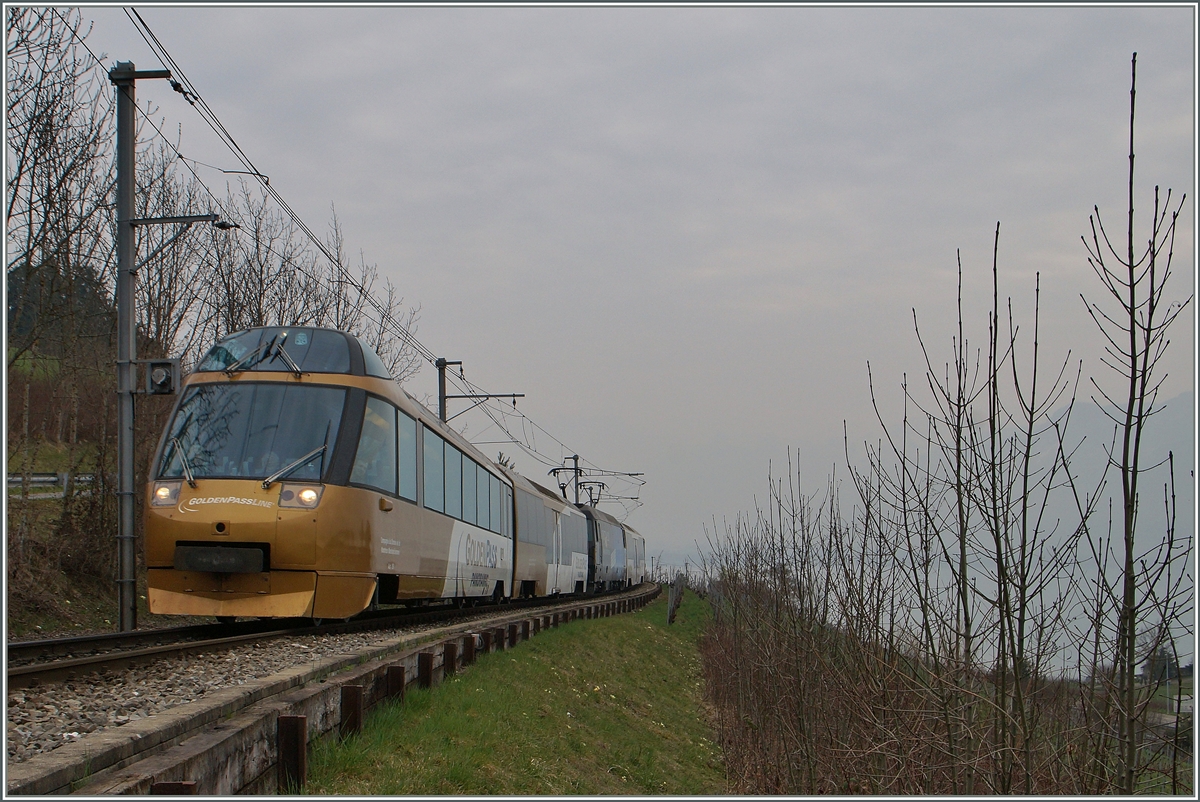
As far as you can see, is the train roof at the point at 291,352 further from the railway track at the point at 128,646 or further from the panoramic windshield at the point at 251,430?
the railway track at the point at 128,646

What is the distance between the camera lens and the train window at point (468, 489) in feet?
55.3

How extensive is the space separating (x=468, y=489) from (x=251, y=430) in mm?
6358

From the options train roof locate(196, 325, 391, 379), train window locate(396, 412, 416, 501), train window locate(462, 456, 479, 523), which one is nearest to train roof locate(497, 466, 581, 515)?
train window locate(462, 456, 479, 523)

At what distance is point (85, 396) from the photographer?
79.4 feet

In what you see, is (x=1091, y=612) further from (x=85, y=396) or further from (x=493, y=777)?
(x=85, y=396)

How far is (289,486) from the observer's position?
35.4 ft

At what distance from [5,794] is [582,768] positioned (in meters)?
5.57

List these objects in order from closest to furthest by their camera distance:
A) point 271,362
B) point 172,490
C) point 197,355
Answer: point 172,490, point 271,362, point 197,355

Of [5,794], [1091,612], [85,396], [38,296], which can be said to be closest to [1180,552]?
[1091,612]

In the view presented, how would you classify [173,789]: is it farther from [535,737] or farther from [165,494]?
[165,494]

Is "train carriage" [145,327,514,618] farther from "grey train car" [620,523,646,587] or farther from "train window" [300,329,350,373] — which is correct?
"grey train car" [620,523,646,587]

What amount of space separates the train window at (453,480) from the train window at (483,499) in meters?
1.56

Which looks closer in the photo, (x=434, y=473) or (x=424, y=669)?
(x=424, y=669)

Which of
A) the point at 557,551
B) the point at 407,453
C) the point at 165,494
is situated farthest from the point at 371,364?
the point at 557,551
